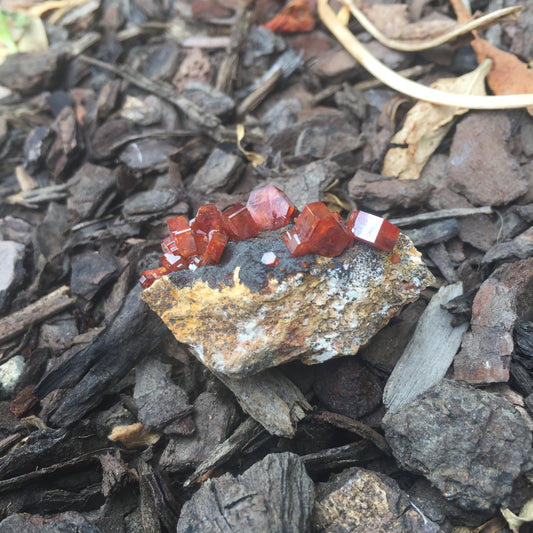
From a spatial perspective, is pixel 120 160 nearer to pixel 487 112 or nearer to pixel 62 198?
pixel 62 198

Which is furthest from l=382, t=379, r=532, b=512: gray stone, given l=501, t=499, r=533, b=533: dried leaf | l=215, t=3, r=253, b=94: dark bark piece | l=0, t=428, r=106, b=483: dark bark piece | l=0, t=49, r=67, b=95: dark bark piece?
l=0, t=49, r=67, b=95: dark bark piece

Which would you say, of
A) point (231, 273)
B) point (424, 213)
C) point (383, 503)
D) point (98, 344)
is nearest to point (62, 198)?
point (98, 344)

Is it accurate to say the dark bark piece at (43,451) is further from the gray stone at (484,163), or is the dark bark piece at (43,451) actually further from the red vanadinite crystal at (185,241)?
the gray stone at (484,163)

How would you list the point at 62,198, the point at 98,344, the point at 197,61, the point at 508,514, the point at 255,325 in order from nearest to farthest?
the point at 508,514
the point at 255,325
the point at 98,344
the point at 62,198
the point at 197,61

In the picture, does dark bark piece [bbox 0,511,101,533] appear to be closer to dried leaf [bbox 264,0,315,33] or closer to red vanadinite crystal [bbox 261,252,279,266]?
red vanadinite crystal [bbox 261,252,279,266]

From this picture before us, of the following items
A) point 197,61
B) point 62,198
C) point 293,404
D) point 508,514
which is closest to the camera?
point 508,514

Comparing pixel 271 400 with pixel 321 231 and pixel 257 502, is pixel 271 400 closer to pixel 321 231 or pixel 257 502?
pixel 257 502
